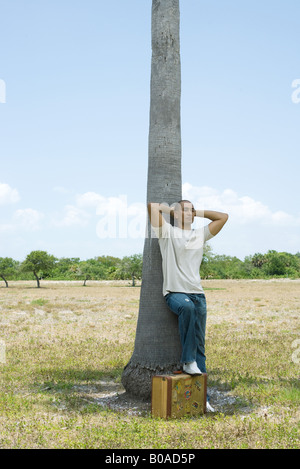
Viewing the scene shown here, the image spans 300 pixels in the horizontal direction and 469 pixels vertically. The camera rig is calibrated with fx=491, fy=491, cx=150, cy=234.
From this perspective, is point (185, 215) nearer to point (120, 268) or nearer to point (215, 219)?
point (215, 219)

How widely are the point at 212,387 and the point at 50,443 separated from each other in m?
3.72

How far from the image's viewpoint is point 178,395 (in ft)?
21.2

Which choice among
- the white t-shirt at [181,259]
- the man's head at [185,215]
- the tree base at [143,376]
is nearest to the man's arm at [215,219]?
the man's head at [185,215]

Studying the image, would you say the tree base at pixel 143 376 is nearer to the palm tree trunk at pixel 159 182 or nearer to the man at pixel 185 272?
the palm tree trunk at pixel 159 182

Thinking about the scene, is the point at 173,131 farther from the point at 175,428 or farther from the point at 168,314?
the point at 175,428

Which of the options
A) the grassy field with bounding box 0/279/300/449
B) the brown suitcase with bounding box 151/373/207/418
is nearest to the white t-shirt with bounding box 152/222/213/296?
the brown suitcase with bounding box 151/373/207/418

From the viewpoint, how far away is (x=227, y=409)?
23.3ft

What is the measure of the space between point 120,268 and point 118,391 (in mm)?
62957

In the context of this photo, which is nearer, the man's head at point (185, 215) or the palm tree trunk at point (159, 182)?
the man's head at point (185, 215)

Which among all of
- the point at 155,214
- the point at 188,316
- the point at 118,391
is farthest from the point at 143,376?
the point at 155,214

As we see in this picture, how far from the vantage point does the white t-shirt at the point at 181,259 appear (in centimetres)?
672

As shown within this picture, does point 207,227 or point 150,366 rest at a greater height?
point 207,227

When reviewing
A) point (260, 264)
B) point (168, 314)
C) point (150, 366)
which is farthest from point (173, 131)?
point (260, 264)

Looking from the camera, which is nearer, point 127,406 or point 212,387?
point 127,406
